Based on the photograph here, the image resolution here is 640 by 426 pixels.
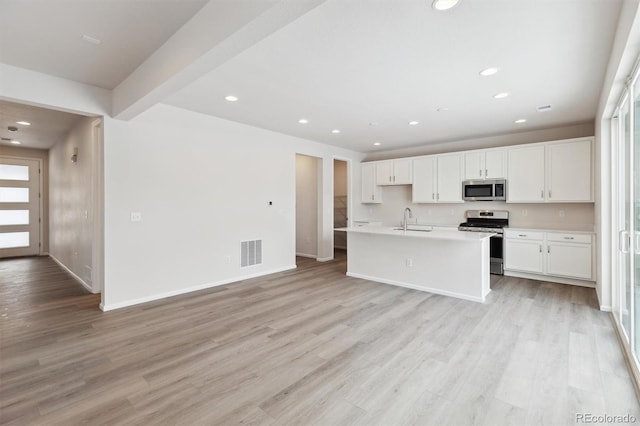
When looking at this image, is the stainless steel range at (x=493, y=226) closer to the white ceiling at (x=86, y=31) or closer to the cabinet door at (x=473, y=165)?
the cabinet door at (x=473, y=165)

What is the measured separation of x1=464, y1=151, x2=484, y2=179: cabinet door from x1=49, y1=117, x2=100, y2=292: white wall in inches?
249

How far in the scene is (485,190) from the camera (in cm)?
563

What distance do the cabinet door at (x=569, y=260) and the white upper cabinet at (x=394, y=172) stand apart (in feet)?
9.56

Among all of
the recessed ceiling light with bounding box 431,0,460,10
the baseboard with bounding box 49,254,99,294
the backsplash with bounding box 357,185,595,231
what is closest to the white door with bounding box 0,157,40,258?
the baseboard with bounding box 49,254,99,294

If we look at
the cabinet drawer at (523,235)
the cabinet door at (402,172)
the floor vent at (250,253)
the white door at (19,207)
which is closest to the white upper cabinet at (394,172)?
the cabinet door at (402,172)

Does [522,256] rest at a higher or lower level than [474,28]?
lower

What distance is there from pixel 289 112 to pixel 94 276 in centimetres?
368

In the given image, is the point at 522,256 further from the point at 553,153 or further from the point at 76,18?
the point at 76,18

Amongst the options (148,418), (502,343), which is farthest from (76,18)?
(502,343)

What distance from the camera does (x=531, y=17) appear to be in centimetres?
214

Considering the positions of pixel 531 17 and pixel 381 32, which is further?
pixel 381 32

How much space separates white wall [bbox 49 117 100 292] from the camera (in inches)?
180

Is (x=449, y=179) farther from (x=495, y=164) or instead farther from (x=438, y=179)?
(x=495, y=164)

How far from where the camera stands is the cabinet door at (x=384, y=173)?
7039 mm
